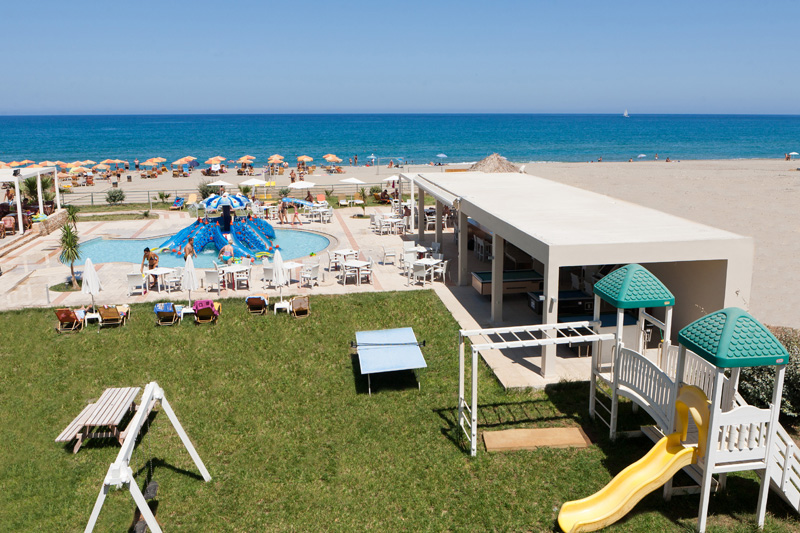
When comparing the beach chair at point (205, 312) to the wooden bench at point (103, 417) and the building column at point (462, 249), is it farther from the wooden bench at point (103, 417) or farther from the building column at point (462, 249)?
the building column at point (462, 249)

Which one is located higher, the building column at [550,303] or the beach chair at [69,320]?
the building column at [550,303]

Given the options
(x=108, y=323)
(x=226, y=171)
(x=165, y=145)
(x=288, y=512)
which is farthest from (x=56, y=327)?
(x=165, y=145)

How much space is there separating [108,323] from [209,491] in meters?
7.26

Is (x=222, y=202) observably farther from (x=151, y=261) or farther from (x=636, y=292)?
(x=636, y=292)

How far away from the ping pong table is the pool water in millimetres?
9112

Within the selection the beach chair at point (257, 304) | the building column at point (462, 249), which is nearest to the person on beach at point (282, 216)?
the building column at point (462, 249)

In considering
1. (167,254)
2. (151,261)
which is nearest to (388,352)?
(151,261)

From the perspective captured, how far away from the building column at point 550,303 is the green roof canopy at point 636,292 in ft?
5.91

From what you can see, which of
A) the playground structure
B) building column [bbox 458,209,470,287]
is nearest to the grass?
the playground structure

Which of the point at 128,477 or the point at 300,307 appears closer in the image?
the point at 128,477

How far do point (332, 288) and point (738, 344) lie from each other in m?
11.7

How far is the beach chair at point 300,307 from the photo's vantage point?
14.6m

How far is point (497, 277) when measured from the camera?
14.0 meters

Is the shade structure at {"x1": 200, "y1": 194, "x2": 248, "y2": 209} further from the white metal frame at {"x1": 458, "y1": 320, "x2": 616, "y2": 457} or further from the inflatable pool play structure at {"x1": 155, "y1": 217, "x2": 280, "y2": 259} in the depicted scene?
the white metal frame at {"x1": 458, "y1": 320, "x2": 616, "y2": 457}
